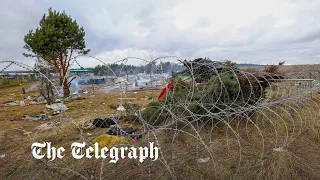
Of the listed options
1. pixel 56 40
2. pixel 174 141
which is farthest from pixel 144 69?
pixel 56 40

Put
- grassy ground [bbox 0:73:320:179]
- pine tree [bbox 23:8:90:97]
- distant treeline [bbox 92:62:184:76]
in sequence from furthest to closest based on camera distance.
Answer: pine tree [bbox 23:8:90:97], distant treeline [bbox 92:62:184:76], grassy ground [bbox 0:73:320:179]

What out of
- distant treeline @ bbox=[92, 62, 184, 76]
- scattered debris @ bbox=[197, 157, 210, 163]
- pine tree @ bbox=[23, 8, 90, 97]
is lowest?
scattered debris @ bbox=[197, 157, 210, 163]

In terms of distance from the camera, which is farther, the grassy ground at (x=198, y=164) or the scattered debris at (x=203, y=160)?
the scattered debris at (x=203, y=160)

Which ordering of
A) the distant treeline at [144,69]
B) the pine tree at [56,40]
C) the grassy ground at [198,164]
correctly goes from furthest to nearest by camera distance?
1. the pine tree at [56,40]
2. the distant treeline at [144,69]
3. the grassy ground at [198,164]

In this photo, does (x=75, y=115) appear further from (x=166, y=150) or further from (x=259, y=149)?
(x=259, y=149)

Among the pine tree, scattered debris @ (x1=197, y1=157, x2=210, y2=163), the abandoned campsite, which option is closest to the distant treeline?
the abandoned campsite

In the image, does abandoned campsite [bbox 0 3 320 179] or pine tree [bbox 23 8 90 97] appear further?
pine tree [bbox 23 8 90 97]

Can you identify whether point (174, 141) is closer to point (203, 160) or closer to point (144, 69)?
point (203, 160)

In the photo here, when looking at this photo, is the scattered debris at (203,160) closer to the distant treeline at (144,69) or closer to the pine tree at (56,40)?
the distant treeline at (144,69)

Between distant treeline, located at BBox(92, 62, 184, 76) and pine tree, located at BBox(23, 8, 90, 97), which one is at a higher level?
pine tree, located at BBox(23, 8, 90, 97)

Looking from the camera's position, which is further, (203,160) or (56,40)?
(56,40)

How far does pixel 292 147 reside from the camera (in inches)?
170

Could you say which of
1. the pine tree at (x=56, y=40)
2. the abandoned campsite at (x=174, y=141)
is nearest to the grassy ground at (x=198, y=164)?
the abandoned campsite at (x=174, y=141)

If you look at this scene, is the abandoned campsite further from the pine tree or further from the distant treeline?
the pine tree
